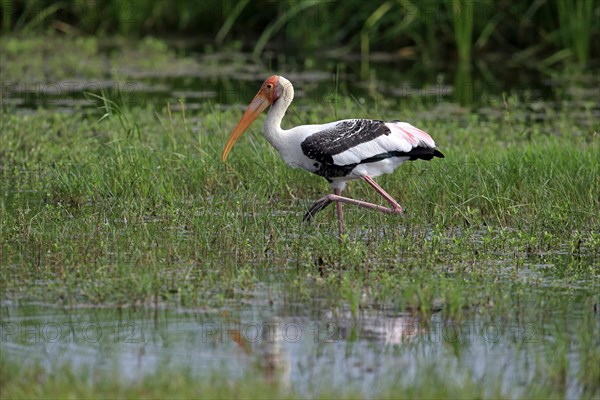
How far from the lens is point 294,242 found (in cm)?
678

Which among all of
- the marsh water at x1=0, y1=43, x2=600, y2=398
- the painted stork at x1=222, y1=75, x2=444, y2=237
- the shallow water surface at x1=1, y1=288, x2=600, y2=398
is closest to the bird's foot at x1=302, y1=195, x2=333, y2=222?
the painted stork at x1=222, y1=75, x2=444, y2=237

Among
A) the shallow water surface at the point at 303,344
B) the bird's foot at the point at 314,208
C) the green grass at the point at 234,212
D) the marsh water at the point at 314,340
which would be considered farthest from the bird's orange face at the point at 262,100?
the shallow water surface at the point at 303,344

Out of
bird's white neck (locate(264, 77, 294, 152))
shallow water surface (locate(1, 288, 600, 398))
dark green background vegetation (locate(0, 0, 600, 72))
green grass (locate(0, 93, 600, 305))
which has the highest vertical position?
dark green background vegetation (locate(0, 0, 600, 72))

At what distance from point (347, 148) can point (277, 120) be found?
541mm

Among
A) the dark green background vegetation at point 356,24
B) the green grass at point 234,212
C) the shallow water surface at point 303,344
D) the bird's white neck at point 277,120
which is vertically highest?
the dark green background vegetation at point 356,24

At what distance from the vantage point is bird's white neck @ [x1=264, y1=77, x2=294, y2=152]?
7.21m

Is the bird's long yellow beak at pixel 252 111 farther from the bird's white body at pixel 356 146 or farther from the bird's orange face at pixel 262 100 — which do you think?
the bird's white body at pixel 356 146

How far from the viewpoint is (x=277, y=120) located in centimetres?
730

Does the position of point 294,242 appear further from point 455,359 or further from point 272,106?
point 455,359

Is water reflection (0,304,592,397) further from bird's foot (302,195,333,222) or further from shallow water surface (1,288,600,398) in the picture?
bird's foot (302,195,333,222)

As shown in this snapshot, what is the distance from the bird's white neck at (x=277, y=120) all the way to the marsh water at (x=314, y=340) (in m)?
1.44

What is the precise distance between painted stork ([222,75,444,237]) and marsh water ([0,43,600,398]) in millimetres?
1143

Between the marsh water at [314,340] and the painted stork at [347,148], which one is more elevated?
the painted stork at [347,148]

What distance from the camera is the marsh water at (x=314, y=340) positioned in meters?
4.79
